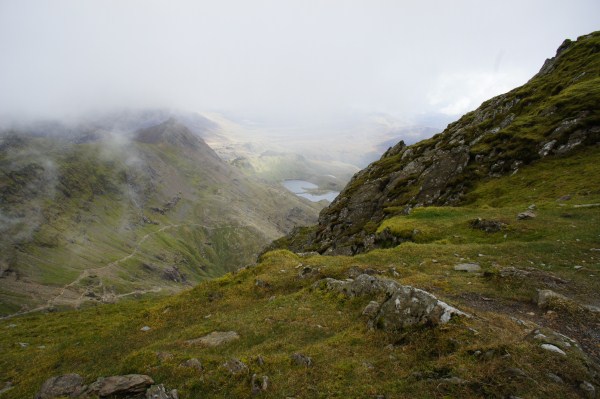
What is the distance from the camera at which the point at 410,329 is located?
1764cm

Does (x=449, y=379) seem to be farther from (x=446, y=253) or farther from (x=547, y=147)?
(x=547, y=147)

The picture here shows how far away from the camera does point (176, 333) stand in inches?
1082

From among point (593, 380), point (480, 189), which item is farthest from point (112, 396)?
point (480, 189)

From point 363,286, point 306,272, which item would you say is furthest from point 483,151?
point 363,286

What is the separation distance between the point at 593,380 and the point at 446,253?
71.1 ft

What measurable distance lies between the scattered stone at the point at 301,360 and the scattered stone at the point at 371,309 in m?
5.56

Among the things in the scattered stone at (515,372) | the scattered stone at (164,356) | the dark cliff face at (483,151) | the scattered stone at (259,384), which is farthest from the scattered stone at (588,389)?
the dark cliff face at (483,151)

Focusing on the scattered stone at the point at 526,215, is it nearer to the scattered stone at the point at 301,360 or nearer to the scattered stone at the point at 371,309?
the scattered stone at the point at 371,309

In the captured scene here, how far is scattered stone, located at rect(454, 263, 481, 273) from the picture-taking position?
28.2 m

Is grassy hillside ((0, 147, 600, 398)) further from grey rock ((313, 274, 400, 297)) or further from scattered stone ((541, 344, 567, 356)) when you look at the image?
grey rock ((313, 274, 400, 297))

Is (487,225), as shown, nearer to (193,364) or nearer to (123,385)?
(193,364)

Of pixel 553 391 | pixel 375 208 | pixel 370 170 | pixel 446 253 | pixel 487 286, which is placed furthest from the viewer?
pixel 370 170

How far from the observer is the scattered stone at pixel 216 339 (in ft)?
77.5

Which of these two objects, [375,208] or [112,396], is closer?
[112,396]
